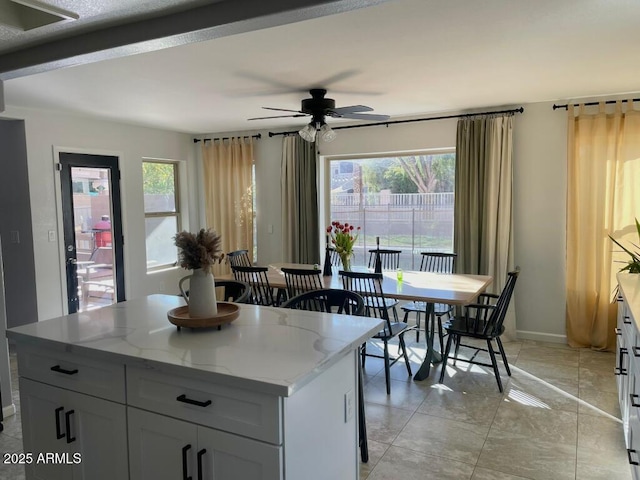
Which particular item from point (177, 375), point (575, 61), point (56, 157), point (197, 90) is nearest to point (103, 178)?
point (56, 157)

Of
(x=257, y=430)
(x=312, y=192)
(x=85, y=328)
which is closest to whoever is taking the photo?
(x=257, y=430)

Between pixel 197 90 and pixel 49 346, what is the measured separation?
268cm

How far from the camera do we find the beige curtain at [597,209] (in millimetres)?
4211

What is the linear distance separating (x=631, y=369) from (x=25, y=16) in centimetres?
361

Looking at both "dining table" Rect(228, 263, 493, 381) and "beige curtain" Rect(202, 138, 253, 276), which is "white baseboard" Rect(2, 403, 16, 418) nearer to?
"dining table" Rect(228, 263, 493, 381)

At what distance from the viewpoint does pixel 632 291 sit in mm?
2801

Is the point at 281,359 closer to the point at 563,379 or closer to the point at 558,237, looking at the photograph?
the point at 563,379

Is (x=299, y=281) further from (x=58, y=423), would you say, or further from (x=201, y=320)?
(x=58, y=423)

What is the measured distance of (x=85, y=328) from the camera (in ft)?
6.77

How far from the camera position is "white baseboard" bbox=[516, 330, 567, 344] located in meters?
4.65

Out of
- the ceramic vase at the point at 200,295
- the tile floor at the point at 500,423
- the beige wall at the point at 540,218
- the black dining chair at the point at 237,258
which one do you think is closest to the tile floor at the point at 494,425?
the tile floor at the point at 500,423

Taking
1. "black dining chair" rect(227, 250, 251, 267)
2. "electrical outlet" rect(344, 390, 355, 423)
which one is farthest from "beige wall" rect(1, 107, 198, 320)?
"electrical outlet" rect(344, 390, 355, 423)

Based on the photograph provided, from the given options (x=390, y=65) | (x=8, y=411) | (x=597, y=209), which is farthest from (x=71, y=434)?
(x=597, y=209)

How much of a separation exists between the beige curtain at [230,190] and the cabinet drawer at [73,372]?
14.2 ft
